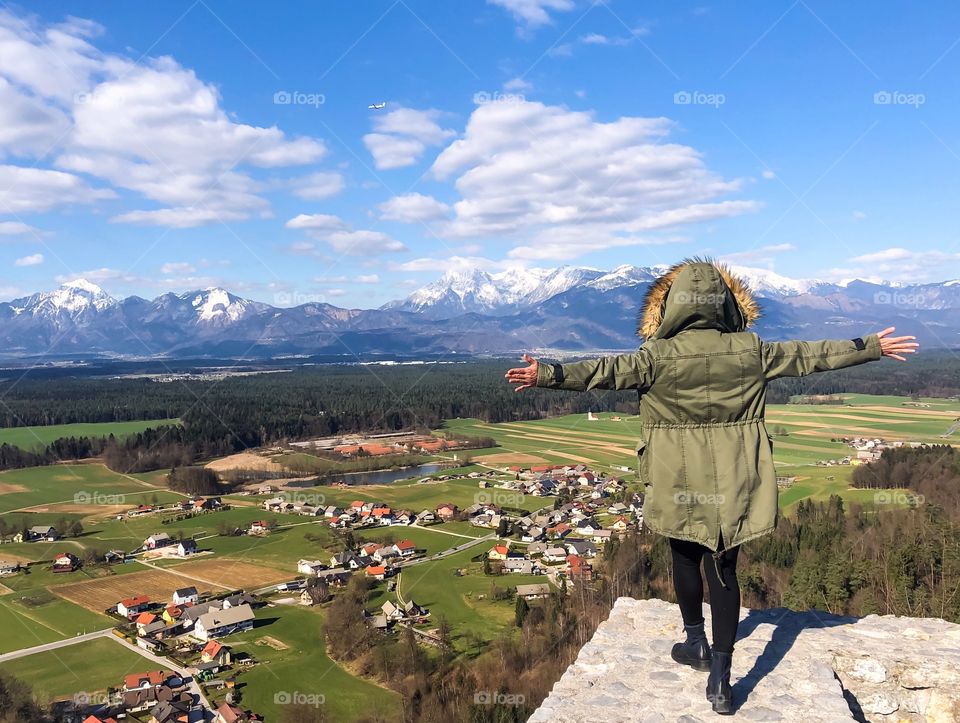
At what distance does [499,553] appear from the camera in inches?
1494

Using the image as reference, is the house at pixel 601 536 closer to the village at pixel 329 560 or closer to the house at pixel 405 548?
the village at pixel 329 560

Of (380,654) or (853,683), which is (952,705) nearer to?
(853,683)

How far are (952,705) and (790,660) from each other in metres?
1.38

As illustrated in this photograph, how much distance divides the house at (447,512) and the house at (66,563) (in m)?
23.7

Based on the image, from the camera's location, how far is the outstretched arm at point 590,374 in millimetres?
4207

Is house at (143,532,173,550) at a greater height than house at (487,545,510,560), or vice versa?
house at (487,545,510,560)

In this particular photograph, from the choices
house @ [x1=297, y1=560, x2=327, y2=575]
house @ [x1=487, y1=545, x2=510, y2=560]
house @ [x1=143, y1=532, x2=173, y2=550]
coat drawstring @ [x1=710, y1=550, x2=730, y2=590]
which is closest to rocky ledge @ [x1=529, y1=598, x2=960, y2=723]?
coat drawstring @ [x1=710, y1=550, x2=730, y2=590]

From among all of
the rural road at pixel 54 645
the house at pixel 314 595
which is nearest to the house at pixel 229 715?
the house at pixel 314 595

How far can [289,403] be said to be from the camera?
119m

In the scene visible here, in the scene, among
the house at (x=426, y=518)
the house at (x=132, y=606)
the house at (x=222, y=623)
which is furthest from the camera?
the house at (x=426, y=518)

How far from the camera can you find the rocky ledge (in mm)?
4625

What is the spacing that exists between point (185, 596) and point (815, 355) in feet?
115

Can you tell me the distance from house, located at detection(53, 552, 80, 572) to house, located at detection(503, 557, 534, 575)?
25.8 m

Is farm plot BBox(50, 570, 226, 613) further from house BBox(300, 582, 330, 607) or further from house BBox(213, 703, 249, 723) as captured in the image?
house BBox(213, 703, 249, 723)
